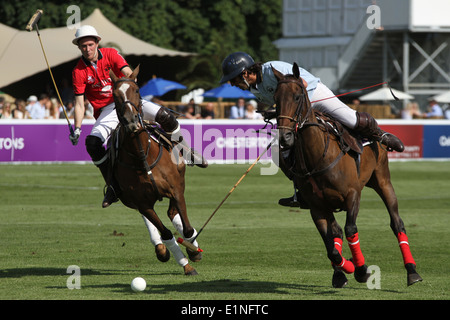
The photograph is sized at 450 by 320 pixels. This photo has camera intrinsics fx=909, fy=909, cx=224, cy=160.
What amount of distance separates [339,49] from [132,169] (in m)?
38.4

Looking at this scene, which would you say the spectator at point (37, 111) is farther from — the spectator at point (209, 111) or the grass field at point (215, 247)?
the grass field at point (215, 247)

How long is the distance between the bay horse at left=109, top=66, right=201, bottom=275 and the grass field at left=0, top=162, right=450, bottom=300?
0.48m

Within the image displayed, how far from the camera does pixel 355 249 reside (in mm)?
9039

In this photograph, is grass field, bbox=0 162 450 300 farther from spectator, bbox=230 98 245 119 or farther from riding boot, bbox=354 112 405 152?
spectator, bbox=230 98 245 119

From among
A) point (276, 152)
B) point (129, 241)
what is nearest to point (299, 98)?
point (276, 152)

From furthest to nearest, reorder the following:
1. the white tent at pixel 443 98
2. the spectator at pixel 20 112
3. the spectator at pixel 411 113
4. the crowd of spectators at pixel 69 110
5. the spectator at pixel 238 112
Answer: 1. the white tent at pixel 443 98
2. the spectator at pixel 411 113
3. the spectator at pixel 238 112
4. the crowd of spectators at pixel 69 110
5. the spectator at pixel 20 112

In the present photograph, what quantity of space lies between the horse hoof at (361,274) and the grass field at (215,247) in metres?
0.11

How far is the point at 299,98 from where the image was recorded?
8.42 metres

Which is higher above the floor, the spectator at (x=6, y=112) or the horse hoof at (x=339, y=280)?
the horse hoof at (x=339, y=280)

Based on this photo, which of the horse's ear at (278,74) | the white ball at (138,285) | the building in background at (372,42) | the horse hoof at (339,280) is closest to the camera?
the horse's ear at (278,74)

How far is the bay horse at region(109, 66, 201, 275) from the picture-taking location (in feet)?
31.2

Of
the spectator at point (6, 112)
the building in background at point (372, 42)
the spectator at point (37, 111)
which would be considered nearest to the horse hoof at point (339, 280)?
the spectator at point (6, 112)

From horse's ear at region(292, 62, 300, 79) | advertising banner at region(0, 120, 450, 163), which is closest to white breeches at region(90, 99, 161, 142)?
horse's ear at region(292, 62, 300, 79)

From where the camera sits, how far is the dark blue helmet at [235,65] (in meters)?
9.29
